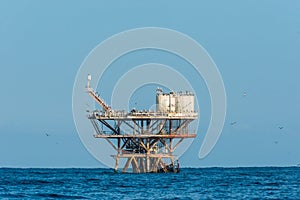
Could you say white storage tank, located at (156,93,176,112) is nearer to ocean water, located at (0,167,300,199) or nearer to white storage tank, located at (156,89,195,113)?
white storage tank, located at (156,89,195,113)

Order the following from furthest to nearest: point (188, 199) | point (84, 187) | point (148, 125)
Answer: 1. point (148, 125)
2. point (84, 187)
3. point (188, 199)

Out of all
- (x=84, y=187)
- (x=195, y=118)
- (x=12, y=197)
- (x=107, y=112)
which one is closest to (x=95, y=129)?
(x=107, y=112)

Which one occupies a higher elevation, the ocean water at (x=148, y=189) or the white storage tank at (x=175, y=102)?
the white storage tank at (x=175, y=102)

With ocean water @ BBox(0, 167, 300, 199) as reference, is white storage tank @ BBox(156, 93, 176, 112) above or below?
above

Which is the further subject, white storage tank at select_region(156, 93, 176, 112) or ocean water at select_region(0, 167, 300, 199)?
white storage tank at select_region(156, 93, 176, 112)

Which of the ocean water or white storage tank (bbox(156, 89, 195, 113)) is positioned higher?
white storage tank (bbox(156, 89, 195, 113))

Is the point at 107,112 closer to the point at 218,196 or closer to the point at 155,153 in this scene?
the point at 155,153

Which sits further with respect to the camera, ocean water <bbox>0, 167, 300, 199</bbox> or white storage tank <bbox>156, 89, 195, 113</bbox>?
white storage tank <bbox>156, 89, 195, 113</bbox>

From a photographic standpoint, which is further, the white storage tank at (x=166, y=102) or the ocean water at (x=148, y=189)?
the white storage tank at (x=166, y=102)

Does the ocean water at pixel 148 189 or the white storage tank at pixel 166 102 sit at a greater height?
the white storage tank at pixel 166 102

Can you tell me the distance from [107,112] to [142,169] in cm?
700

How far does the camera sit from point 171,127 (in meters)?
96.5

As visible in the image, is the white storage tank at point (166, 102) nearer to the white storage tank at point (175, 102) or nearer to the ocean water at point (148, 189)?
the white storage tank at point (175, 102)

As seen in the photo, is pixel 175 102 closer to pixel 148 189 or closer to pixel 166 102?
pixel 166 102
